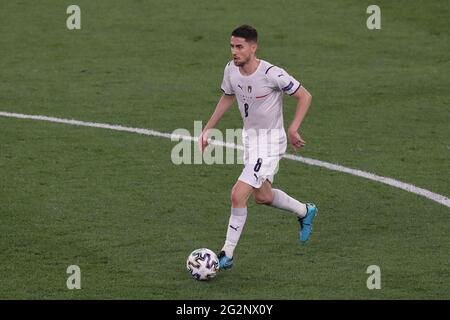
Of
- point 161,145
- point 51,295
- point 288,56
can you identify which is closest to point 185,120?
point 161,145

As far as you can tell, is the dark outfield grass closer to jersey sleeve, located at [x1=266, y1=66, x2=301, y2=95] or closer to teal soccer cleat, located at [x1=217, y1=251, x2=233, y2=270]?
teal soccer cleat, located at [x1=217, y1=251, x2=233, y2=270]

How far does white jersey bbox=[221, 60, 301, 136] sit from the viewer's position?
1133 centimetres

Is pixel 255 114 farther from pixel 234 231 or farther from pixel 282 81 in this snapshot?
pixel 234 231

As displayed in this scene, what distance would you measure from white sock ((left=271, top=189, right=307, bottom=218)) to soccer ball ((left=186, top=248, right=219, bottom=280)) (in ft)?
4.12

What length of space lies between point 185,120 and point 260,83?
5440 millimetres

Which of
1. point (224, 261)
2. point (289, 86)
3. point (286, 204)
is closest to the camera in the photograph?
point (224, 261)

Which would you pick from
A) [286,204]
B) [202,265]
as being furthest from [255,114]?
[202,265]

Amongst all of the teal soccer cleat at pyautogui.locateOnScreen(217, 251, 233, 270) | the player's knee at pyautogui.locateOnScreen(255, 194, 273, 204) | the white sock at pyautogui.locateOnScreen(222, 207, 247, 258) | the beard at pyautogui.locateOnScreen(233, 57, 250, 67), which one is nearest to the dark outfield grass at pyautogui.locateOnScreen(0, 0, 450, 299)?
the teal soccer cleat at pyautogui.locateOnScreen(217, 251, 233, 270)

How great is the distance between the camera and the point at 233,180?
1412 cm

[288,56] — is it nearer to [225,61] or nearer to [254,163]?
[225,61]

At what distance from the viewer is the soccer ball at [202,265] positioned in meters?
10.6

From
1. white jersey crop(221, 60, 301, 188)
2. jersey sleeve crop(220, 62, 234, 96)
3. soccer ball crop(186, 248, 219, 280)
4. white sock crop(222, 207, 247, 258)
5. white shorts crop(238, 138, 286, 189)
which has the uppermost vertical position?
jersey sleeve crop(220, 62, 234, 96)

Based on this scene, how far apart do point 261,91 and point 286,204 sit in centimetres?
123

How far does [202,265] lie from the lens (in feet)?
34.8
